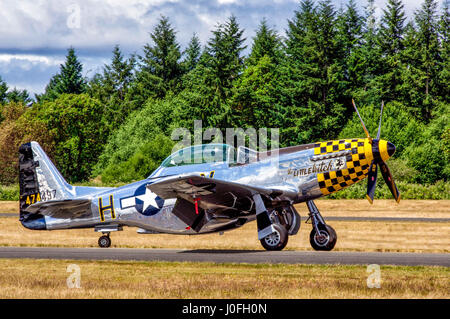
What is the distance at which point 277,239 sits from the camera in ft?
52.5

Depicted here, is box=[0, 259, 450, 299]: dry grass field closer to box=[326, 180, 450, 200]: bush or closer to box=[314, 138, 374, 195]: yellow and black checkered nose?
box=[314, 138, 374, 195]: yellow and black checkered nose

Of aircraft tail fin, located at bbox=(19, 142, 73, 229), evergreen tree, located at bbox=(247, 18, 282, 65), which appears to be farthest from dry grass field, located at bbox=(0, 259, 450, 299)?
evergreen tree, located at bbox=(247, 18, 282, 65)

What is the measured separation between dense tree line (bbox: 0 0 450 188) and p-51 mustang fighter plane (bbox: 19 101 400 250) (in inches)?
1318

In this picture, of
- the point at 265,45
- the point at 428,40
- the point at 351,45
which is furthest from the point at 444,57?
the point at 265,45

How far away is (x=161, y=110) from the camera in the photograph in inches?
2739

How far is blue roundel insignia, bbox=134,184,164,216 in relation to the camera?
56.2 ft

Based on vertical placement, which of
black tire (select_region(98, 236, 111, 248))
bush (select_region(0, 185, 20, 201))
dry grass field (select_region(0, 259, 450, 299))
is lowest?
dry grass field (select_region(0, 259, 450, 299))

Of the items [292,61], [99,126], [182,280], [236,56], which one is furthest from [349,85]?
[182,280]

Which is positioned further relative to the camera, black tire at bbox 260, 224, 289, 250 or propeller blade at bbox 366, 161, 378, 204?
black tire at bbox 260, 224, 289, 250

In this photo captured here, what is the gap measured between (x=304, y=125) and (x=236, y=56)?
14624mm

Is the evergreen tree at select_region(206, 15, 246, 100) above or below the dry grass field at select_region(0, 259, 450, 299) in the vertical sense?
above

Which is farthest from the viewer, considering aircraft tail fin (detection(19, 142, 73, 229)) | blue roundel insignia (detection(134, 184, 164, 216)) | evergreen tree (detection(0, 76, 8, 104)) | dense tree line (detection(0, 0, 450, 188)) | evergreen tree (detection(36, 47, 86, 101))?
evergreen tree (detection(0, 76, 8, 104))

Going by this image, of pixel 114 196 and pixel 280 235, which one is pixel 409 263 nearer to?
pixel 280 235

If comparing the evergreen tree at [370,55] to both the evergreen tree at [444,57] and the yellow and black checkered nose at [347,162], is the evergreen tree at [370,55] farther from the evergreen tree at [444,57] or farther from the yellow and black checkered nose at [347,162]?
the yellow and black checkered nose at [347,162]
